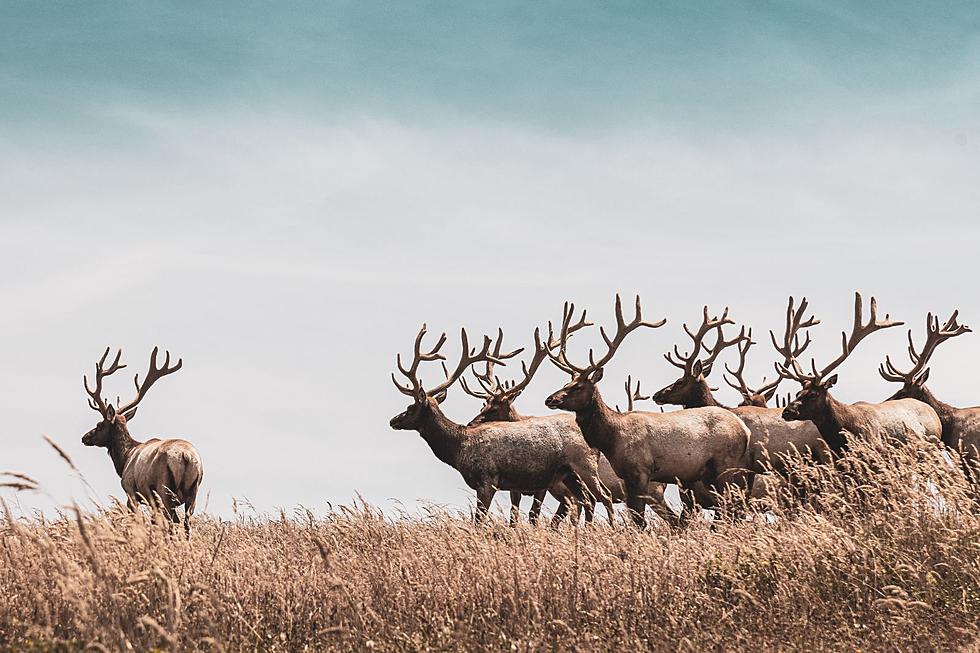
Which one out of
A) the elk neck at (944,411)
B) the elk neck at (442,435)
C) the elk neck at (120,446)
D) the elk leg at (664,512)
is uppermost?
the elk neck at (120,446)

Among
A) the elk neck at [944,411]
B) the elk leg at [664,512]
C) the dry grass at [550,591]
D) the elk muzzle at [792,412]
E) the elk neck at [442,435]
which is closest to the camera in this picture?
the dry grass at [550,591]

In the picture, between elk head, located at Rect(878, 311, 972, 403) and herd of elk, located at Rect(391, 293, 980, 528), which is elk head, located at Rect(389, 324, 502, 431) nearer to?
herd of elk, located at Rect(391, 293, 980, 528)

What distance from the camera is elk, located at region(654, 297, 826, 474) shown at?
1512 cm

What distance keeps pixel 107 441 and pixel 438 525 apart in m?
9.17

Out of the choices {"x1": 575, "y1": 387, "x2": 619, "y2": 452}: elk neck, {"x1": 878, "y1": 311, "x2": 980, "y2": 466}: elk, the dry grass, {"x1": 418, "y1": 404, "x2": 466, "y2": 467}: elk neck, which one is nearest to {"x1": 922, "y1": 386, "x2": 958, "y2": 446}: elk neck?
{"x1": 878, "y1": 311, "x2": 980, "y2": 466}: elk

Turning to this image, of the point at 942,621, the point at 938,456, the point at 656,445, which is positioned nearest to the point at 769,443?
the point at 656,445

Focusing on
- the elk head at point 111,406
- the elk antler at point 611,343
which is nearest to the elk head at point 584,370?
the elk antler at point 611,343

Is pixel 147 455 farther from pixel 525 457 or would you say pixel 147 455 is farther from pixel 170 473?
pixel 525 457

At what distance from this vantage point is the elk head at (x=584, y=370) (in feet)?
47.3

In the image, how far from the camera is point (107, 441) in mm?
17625

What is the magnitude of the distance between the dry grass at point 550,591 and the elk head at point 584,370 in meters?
5.50

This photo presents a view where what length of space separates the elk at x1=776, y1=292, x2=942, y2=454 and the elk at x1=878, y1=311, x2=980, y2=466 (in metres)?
1.11

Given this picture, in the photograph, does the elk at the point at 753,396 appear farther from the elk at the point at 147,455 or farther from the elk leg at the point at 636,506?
the elk at the point at 147,455

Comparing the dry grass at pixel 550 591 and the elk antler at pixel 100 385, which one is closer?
the dry grass at pixel 550 591
